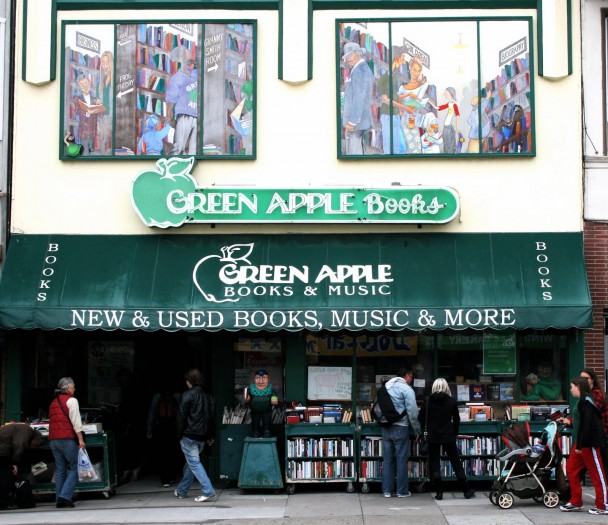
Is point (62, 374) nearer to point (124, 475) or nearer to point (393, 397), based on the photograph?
point (124, 475)

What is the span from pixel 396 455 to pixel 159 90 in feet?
22.0

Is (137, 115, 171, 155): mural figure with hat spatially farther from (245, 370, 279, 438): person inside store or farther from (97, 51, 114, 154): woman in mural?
(245, 370, 279, 438): person inside store

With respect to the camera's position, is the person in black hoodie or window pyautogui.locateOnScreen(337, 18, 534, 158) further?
window pyautogui.locateOnScreen(337, 18, 534, 158)

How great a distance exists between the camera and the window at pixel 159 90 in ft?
48.0

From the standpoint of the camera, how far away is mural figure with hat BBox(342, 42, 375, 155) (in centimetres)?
1452

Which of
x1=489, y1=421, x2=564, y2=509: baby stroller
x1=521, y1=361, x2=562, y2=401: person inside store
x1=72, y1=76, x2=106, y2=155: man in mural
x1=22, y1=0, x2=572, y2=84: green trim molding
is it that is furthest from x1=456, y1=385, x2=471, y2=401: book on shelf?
x1=72, y1=76, x2=106, y2=155: man in mural

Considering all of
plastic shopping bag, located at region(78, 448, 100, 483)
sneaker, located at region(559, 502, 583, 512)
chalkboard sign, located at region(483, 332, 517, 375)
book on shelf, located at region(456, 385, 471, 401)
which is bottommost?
sneaker, located at region(559, 502, 583, 512)

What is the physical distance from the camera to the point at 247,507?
12.8m

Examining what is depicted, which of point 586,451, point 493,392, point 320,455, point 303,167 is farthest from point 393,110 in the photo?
point 586,451

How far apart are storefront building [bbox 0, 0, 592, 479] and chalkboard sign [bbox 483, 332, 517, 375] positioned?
0.10 ft

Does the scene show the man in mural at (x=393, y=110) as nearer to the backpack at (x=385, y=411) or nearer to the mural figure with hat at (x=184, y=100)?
the mural figure with hat at (x=184, y=100)

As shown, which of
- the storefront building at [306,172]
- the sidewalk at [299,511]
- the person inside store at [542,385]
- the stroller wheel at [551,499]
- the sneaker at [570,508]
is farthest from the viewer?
the person inside store at [542,385]

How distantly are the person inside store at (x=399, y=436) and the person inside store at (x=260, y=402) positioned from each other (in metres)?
1.72

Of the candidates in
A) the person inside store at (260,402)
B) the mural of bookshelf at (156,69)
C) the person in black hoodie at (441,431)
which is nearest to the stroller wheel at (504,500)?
the person in black hoodie at (441,431)
